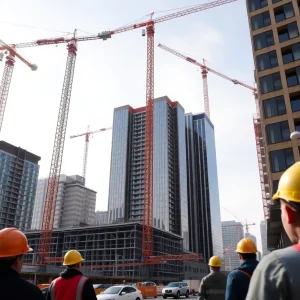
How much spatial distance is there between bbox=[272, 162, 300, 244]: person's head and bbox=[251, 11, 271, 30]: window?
119 ft

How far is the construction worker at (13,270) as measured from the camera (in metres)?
2.26

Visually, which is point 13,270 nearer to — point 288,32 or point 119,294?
point 119,294

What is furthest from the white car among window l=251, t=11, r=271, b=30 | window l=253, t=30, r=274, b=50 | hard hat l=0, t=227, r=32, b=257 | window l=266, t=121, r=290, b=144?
window l=251, t=11, r=271, b=30

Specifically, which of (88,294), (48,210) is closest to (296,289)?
(88,294)

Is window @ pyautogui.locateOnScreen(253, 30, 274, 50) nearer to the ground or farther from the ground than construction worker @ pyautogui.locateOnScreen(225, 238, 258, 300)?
farther from the ground

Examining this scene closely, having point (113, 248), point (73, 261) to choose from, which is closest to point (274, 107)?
point (73, 261)

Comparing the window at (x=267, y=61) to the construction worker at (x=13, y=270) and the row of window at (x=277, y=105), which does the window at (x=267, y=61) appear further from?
the construction worker at (x=13, y=270)

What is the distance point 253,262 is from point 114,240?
269ft

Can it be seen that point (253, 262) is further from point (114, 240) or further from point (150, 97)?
point (114, 240)

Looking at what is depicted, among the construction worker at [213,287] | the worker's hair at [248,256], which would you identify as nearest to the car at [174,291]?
the construction worker at [213,287]

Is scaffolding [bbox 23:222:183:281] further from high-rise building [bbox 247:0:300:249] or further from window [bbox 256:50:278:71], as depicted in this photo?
window [bbox 256:50:278:71]

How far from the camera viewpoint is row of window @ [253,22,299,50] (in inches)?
1231

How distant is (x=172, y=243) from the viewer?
3730 inches

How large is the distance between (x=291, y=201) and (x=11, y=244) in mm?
2333
